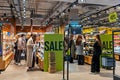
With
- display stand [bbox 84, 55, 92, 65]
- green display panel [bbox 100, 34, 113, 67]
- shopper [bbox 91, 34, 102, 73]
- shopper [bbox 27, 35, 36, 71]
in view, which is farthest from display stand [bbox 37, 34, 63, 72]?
display stand [bbox 84, 55, 92, 65]

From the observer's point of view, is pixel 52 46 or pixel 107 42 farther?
pixel 107 42

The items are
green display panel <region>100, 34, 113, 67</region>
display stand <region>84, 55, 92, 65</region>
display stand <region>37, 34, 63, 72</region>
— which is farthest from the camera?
display stand <region>84, 55, 92, 65</region>

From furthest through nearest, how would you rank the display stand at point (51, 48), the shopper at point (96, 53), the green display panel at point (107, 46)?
the green display panel at point (107, 46)
the display stand at point (51, 48)
the shopper at point (96, 53)

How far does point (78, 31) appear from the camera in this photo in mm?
16469

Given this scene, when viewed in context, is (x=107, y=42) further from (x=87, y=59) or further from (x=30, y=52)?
(x=30, y=52)

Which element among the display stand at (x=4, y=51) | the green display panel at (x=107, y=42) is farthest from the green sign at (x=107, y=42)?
the display stand at (x=4, y=51)

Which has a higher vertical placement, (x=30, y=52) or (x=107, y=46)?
(x=107, y=46)

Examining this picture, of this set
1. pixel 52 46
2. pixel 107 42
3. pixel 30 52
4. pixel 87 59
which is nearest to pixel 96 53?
pixel 107 42

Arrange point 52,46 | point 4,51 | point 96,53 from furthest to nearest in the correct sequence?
point 4,51, point 52,46, point 96,53

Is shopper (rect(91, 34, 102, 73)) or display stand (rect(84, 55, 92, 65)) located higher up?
shopper (rect(91, 34, 102, 73))

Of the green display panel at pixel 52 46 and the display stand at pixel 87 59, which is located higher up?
the green display panel at pixel 52 46

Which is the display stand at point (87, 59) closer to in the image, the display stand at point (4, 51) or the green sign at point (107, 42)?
the green sign at point (107, 42)

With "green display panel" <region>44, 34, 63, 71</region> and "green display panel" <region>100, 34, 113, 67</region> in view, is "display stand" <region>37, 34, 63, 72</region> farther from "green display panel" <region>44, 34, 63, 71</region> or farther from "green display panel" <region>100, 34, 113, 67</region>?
"green display panel" <region>100, 34, 113, 67</region>

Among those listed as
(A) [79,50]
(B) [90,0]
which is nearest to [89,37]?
(A) [79,50]
